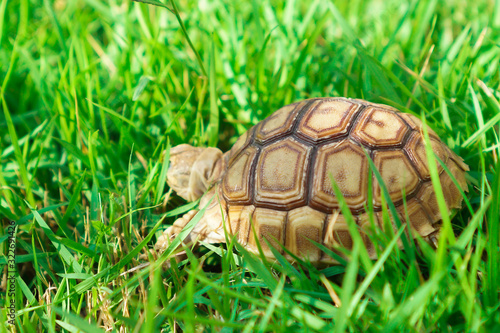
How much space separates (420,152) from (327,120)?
50 cm

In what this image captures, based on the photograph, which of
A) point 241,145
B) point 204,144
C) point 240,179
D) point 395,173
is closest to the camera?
point 395,173

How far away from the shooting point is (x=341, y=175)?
6.03ft

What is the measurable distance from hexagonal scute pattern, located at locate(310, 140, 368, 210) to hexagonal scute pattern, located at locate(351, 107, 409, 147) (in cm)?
7

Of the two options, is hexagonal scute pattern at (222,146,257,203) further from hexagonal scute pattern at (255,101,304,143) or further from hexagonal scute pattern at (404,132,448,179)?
hexagonal scute pattern at (404,132,448,179)

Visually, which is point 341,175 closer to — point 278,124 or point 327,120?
point 327,120

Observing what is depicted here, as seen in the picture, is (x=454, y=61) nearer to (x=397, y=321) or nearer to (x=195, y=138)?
(x=195, y=138)

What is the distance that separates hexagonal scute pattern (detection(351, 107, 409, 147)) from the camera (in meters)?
1.89

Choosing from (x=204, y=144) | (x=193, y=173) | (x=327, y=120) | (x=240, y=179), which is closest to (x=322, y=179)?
(x=327, y=120)

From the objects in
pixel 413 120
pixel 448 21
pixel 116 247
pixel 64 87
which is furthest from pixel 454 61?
pixel 64 87

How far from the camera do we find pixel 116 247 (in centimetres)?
191

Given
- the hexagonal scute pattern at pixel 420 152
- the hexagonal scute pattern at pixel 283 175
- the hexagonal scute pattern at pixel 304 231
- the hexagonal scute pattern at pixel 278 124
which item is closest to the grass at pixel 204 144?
the hexagonal scute pattern at pixel 304 231

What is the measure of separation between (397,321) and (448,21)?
11.5 feet

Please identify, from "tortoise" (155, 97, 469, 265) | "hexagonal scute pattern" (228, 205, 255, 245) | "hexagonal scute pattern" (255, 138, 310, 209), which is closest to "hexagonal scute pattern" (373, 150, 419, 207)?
"tortoise" (155, 97, 469, 265)

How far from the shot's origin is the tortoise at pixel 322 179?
5.97ft
